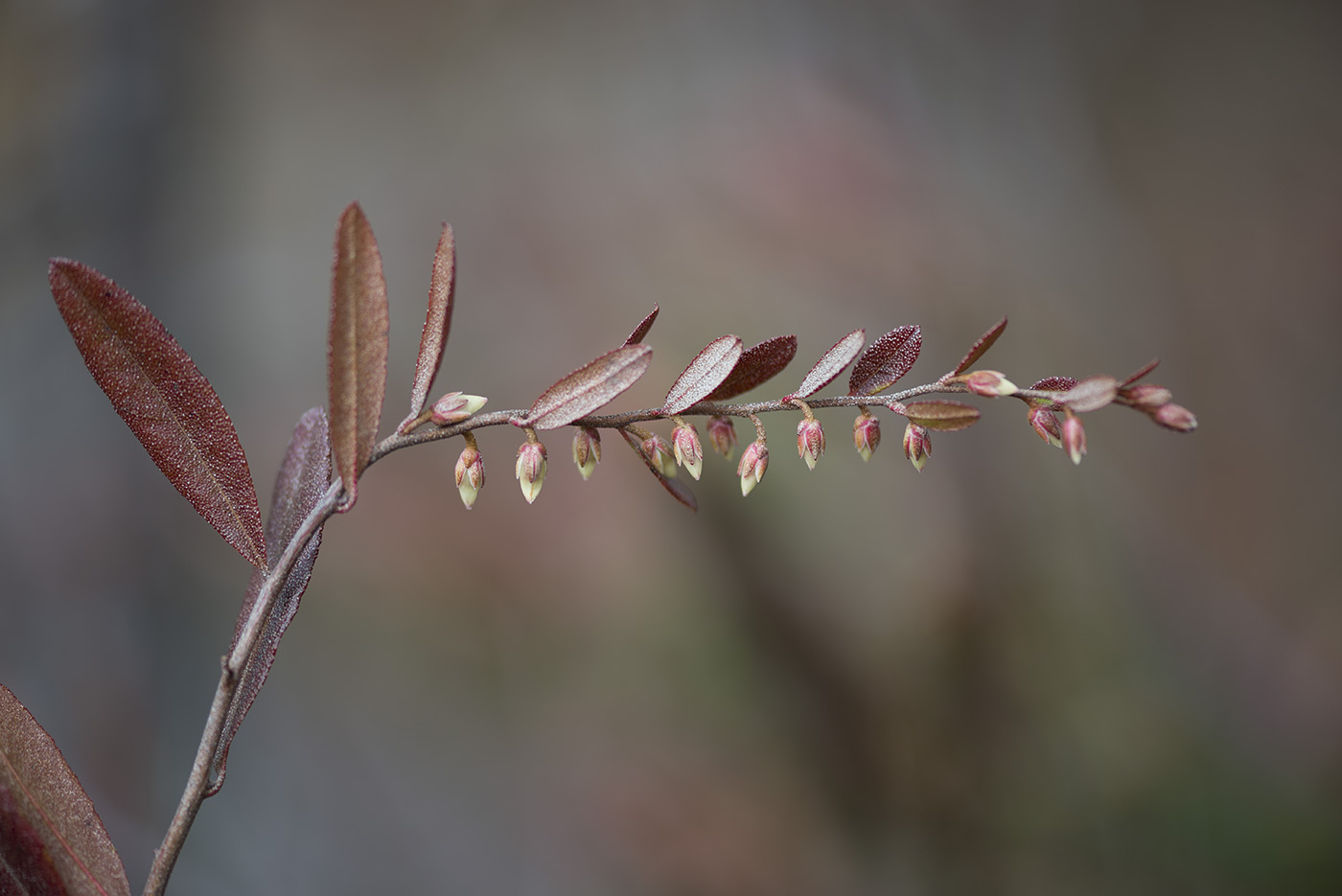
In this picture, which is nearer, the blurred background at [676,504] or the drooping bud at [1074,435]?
the drooping bud at [1074,435]

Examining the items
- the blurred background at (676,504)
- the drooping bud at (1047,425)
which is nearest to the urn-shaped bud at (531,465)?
the drooping bud at (1047,425)

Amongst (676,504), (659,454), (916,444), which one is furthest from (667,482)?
(676,504)

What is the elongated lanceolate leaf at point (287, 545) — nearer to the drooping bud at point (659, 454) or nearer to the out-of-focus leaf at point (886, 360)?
the drooping bud at point (659, 454)

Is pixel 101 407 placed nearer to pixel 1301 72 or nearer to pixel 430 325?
pixel 430 325

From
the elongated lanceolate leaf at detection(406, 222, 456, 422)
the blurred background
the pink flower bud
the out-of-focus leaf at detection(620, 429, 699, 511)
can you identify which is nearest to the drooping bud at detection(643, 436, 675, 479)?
the out-of-focus leaf at detection(620, 429, 699, 511)

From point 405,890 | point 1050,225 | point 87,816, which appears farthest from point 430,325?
point 1050,225

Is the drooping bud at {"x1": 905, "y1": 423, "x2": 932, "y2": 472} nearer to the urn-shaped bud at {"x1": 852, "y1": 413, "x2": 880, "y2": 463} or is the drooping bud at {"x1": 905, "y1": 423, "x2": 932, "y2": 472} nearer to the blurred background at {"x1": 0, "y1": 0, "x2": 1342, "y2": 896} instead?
the urn-shaped bud at {"x1": 852, "y1": 413, "x2": 880, "y2": 463}

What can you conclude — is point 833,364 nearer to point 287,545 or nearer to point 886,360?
point 886,360
